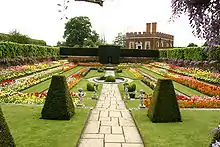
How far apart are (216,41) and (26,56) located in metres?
22.1

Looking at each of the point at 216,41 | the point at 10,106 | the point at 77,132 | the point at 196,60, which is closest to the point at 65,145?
the point at 77,132

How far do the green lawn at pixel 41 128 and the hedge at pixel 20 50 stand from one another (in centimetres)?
1099

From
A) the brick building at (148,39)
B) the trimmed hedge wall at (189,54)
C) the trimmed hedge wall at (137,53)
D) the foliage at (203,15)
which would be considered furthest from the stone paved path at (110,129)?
the brick building at (148,39)

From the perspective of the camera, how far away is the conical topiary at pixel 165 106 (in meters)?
6.18

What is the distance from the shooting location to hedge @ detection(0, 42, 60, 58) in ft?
56.1

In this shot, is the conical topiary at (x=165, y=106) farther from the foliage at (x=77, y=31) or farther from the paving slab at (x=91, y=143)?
the foliage at (x=77, y=31)

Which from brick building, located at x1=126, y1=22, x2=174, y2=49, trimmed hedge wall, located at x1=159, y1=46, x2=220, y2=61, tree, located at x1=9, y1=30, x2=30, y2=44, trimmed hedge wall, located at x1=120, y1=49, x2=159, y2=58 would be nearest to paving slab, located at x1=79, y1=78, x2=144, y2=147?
trimmed hedge wall, located at x1=159, y1=46, x2=220, y2=61

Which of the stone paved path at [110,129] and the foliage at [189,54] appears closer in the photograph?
the stone paved path at [110,129]

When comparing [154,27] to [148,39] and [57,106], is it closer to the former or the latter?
[148,39]

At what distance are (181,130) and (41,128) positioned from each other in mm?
3257

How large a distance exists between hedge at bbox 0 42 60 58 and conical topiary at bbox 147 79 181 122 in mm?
13553

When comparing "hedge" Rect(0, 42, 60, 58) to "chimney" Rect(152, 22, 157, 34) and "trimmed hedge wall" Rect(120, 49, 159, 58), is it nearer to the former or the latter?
"trimmed hedge wall" Rect(120, 49, 159, 58)

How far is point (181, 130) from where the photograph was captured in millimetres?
5613

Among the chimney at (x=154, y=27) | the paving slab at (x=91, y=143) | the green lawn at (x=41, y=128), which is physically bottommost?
the paving slab at (x=91, y=143)
